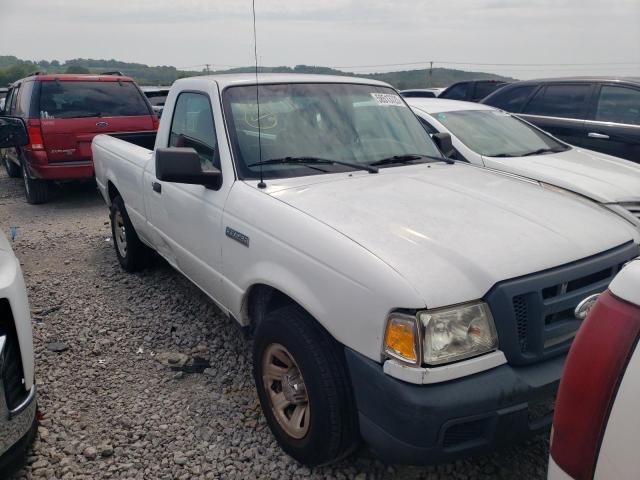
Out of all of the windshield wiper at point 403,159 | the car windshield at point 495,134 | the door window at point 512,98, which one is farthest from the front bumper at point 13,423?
the door window at point 512,98

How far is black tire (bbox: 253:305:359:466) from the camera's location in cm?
224

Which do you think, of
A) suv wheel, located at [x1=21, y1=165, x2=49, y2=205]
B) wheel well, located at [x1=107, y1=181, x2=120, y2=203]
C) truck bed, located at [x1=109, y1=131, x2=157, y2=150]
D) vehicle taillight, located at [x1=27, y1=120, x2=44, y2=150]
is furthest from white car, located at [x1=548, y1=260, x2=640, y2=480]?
suv wheel, located at [x1=21, y1=165, x2=49, y2=205]

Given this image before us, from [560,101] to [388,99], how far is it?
4254 millimetres

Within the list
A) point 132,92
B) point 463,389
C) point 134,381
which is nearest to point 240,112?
point 134,381

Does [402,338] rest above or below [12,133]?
below

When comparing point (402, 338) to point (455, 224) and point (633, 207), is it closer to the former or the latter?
point (455, 224)

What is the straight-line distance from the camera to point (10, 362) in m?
2.26

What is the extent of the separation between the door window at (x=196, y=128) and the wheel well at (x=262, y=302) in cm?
82

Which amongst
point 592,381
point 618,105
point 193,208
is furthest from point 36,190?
point 592,381

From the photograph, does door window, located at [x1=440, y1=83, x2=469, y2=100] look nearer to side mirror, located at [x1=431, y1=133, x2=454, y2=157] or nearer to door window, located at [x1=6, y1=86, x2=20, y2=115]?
side mirror, located at [x1=431, y1=133, x2=454, y2=157]

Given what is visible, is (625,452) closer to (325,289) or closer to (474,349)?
(474,349)

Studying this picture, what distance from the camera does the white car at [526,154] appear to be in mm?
4609

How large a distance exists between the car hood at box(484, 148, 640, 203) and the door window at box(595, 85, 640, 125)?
1213mm

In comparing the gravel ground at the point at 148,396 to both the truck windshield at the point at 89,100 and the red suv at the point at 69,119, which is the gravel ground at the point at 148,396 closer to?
the red suv at the point at 69,119
